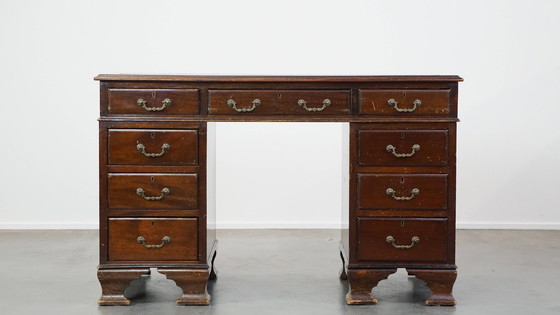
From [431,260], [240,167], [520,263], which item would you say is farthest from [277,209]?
→ [431,260]

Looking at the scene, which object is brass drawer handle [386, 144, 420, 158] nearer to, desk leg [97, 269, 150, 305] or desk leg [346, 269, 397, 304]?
desk leg [346, 269, 397, 304]

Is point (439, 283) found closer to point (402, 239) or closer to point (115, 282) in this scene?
point (402, 239)

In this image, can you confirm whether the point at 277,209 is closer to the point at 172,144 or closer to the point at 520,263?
the point at 520,263

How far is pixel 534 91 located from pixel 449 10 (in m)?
0.83

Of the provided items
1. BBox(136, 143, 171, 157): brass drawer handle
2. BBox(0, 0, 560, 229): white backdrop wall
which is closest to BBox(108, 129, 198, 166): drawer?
BBox(136, 143, 171, 157): brass drawer handle

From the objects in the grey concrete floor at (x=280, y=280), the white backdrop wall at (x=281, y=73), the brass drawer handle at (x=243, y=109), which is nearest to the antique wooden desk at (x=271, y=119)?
the brass drawer handle at (x=243, y=109)

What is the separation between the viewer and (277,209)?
638 centimetres

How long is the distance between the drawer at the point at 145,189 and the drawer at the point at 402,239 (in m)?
0.84

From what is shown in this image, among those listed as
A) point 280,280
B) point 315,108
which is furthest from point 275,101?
point 280,280

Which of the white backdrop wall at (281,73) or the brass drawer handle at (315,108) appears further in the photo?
the white backdrop wall at (281,73)

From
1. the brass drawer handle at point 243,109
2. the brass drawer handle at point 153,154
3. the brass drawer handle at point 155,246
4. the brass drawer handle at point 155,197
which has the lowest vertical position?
the brass drawer handle at point 155,246

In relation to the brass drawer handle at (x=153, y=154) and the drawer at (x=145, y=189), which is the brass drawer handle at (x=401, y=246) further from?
the brass drawer handle at (x=153, y=154)

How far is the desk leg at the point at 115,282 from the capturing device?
13.6ft

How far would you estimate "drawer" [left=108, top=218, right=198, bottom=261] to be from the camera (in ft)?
13.6
